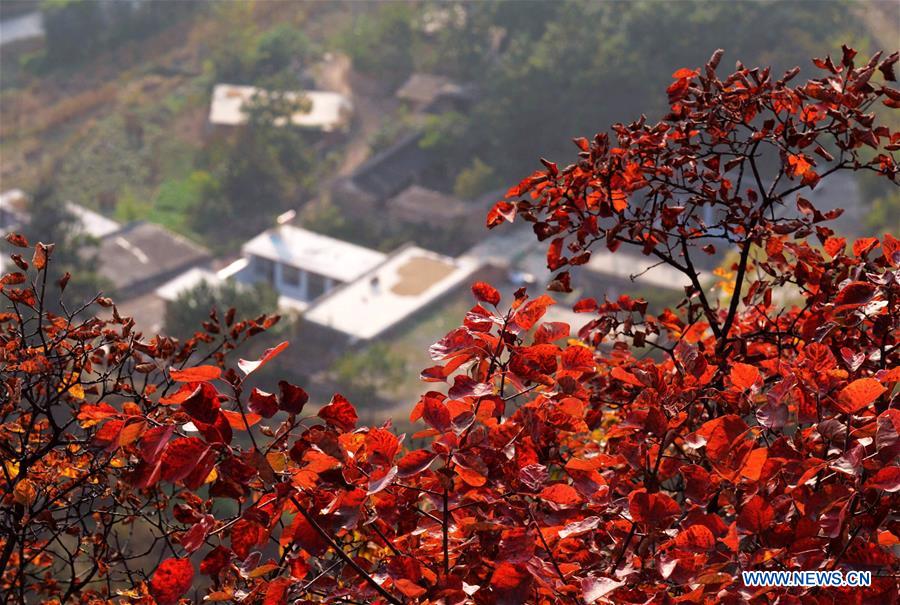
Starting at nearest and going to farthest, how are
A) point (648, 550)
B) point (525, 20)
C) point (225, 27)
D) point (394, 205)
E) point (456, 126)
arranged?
1. point (648, 550)
2. point (394, 205)
3. point (456, 126)
4. point (525, 20)
5. point (225, 27)

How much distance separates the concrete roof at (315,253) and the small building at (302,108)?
7.35 meters

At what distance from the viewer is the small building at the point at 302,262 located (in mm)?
26688

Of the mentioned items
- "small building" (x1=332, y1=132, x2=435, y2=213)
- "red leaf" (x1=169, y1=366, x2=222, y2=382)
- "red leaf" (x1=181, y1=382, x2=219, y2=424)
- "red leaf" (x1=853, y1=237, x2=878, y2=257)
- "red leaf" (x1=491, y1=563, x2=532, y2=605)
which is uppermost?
"red leaf" (x1=169, y1=366, x2=222, y2=382)

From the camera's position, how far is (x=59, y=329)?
450 centimetres

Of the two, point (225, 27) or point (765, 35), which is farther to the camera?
point (225, 27)

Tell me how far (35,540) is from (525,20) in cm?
3337

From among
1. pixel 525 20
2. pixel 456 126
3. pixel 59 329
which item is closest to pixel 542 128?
pixel 456 126

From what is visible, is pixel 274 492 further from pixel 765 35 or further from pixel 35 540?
pixel 765 35

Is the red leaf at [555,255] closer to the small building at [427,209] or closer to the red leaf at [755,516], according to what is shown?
the red leaf at [755,516]

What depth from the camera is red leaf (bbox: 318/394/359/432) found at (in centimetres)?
307

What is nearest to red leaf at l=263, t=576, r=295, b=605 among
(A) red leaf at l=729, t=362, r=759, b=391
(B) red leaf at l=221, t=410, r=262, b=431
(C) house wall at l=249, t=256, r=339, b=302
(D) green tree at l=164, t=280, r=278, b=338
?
(B) red leaf at l=221, t=410, r=262, b=431

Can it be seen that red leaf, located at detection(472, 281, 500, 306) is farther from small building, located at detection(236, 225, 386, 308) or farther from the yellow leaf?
small building, located at detection(236, 225, 386, 308)

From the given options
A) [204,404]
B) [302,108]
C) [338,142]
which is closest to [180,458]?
[204,404]

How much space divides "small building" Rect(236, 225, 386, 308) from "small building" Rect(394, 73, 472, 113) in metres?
8.25
